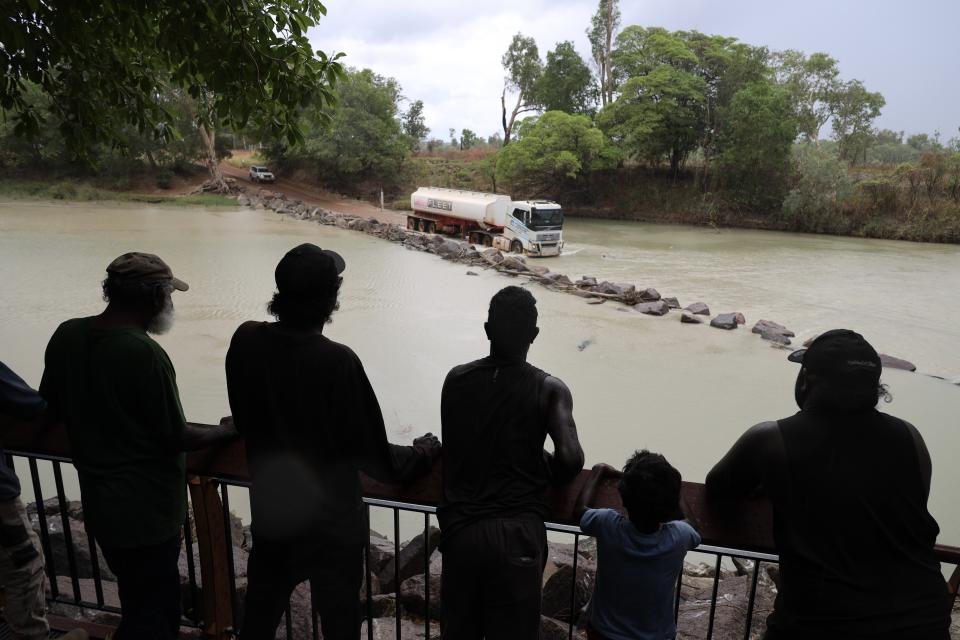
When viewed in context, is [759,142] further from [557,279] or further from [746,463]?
[746,463]

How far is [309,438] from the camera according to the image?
6.03 feet

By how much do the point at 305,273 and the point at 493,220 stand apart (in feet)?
73.5

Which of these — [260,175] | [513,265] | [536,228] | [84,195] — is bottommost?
[513,265]

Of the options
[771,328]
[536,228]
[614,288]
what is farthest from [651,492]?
[536,228]

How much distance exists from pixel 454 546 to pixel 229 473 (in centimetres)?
80

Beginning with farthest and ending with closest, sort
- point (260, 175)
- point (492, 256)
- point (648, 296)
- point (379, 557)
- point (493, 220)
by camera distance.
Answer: point (260, 175), point (493, 220), point (492, 256), point (648, 296), point (379, 557)

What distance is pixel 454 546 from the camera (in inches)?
68.6

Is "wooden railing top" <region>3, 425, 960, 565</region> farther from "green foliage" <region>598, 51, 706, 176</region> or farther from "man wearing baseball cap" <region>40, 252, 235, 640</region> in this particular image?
"green foliage" <region>598, 51, 706, 176</region>

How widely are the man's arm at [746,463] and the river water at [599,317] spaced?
17.9 ft

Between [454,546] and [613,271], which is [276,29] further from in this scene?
[613,271]

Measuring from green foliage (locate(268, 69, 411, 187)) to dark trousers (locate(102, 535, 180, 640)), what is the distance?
37.0m

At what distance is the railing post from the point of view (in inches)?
84.2

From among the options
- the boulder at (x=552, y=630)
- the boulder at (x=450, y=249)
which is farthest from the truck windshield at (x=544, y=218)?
the boulder at (x=552, y=630)

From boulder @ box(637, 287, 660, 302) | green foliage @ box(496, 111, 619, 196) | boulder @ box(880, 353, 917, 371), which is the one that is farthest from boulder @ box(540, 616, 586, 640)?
green foliage @ box(496, 111, 619, 196)
